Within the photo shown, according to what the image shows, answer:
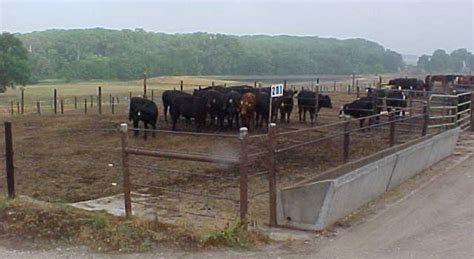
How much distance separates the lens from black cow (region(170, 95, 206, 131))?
20.3m

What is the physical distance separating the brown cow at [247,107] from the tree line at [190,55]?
5066cm

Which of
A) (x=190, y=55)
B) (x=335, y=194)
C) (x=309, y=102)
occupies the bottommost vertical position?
(x=335, y=194)

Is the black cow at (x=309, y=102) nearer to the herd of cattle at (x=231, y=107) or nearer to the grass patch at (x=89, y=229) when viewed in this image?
the herd of cattle at (x=231, y=107)

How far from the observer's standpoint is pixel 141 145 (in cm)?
1659

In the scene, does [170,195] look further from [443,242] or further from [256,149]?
[256,149]

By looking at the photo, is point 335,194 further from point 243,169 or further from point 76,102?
point 76,102

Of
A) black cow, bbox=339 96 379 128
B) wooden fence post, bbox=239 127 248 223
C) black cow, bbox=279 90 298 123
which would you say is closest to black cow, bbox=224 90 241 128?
black cow, bbox=279 90 298 123

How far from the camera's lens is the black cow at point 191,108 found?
66.7ft

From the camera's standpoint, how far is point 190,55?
84.6 meters

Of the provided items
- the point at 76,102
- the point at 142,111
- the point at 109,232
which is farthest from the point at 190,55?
the point at 109,232

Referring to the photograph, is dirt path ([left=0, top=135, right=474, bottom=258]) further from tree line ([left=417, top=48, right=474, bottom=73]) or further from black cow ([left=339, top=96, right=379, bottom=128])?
tree line ([left=417, top=48, right=474, bottom=73])

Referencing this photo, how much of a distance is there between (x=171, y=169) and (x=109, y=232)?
550cm

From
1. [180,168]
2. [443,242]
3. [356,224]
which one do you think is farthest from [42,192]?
[443,242]

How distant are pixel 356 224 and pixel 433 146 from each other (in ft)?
18.2
